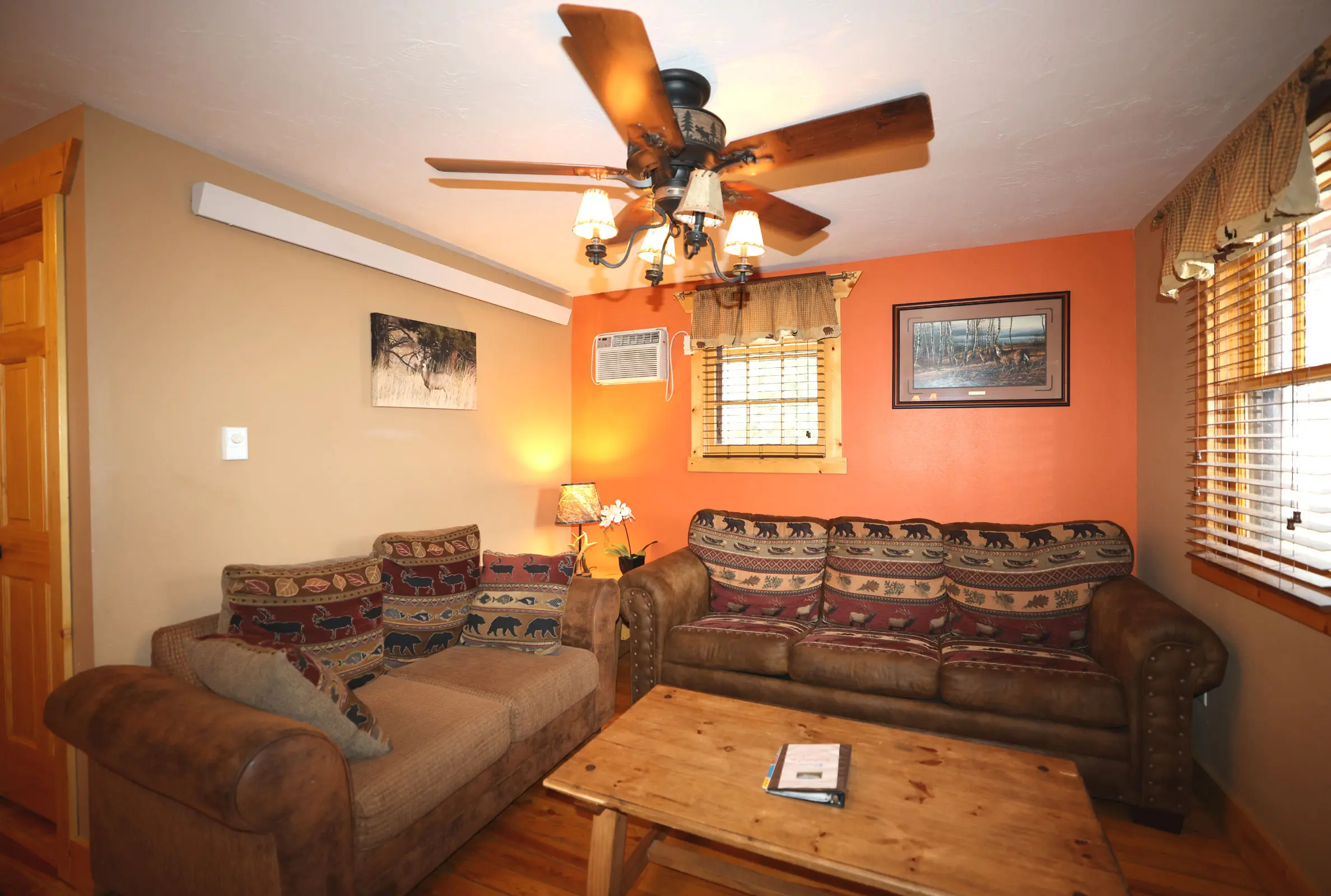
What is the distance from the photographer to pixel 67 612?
78.9 inches

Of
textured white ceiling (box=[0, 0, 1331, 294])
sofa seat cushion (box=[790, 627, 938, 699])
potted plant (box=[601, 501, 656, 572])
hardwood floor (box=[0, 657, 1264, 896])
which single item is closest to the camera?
textured white ceiling (box=[0, 0, 1331, 294])

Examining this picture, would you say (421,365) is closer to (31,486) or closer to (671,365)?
(31,486)

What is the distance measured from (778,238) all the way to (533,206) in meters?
1.29

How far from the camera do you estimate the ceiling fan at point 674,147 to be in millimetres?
1182

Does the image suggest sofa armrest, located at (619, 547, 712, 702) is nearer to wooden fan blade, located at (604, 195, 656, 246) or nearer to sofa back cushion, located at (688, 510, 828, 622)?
sofa back cushion, located at (688, 510, 828, 622)

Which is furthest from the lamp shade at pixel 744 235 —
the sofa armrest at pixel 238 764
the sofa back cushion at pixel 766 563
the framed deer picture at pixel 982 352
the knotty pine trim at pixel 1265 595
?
the framed deer picture at pixel 982 352

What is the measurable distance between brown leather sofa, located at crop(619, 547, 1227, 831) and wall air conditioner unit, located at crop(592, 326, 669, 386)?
1.75 metres

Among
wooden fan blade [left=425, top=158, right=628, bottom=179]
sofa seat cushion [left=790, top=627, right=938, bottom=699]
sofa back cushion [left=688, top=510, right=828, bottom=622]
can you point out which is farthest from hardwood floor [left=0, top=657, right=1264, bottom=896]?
wooden fan blade [left=425, top=158, right=628, bottom=179]

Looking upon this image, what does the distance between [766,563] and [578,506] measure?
1.23 m

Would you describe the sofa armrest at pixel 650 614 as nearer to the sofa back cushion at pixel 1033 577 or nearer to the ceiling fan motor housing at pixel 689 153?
the sofa back cushion at pixel 1033 577

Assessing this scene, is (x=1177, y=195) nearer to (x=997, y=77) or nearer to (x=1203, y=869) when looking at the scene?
(x=997, y=77)

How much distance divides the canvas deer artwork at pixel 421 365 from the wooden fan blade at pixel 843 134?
2072mm

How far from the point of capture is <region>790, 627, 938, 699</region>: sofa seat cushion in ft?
8.15

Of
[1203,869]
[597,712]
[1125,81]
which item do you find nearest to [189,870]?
[597,712]
